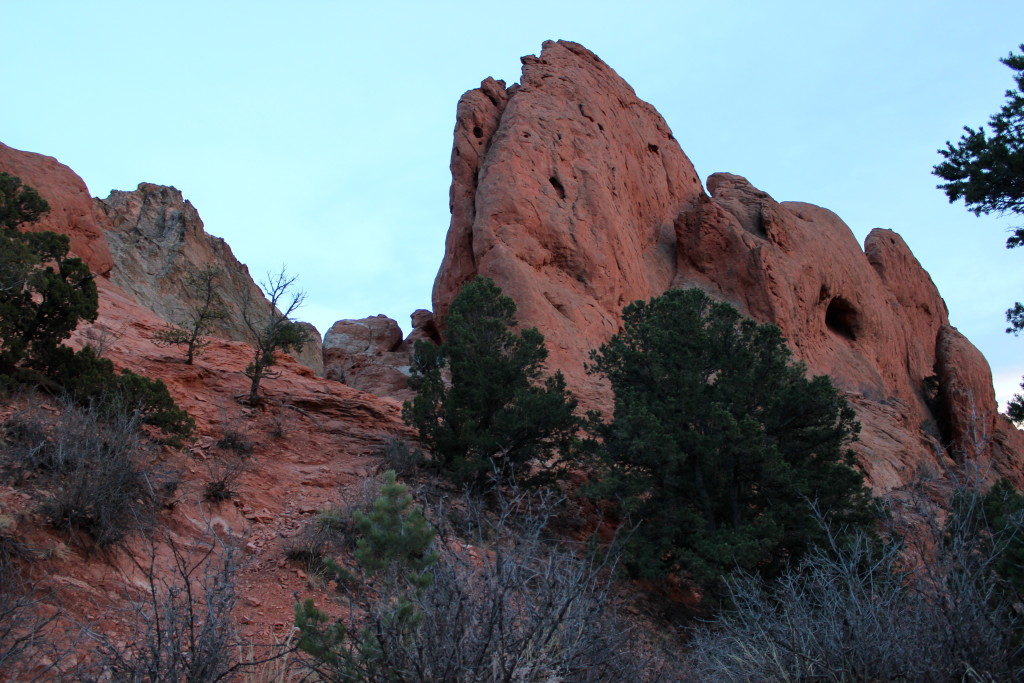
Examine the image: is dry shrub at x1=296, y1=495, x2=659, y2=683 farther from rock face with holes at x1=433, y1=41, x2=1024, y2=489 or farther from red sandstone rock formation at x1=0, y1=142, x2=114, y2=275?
red sandstone rock formation at x1=0, y1=142, x2=114, y2=275

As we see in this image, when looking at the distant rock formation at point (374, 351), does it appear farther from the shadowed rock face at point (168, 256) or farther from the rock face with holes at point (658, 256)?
the rock face with holes at point (658, 256)

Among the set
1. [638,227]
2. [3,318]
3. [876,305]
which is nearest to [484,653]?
[3,318]

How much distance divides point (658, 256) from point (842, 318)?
310 inches

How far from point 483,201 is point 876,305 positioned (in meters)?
16.8

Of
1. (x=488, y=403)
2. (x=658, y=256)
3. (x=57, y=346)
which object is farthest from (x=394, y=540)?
(x=658, y=256)

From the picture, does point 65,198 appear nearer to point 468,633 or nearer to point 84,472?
point 84,472

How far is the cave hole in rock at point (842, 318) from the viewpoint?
29.5 metres

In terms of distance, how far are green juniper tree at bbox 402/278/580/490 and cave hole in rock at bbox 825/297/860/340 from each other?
1817 cm

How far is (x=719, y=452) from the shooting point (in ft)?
42.1

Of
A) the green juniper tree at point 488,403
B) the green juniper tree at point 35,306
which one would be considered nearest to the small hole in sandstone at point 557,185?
the green juniper tree at point 488,403

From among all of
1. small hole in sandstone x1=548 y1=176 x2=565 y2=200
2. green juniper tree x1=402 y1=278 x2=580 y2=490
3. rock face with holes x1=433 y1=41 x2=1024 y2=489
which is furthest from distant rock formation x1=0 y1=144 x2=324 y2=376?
green juniper tree x1=402 y1=278 x2=580 y2=490

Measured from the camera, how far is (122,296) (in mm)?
22375

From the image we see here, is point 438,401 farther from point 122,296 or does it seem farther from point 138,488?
point 122,296

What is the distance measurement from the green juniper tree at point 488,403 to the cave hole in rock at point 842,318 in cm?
1817
